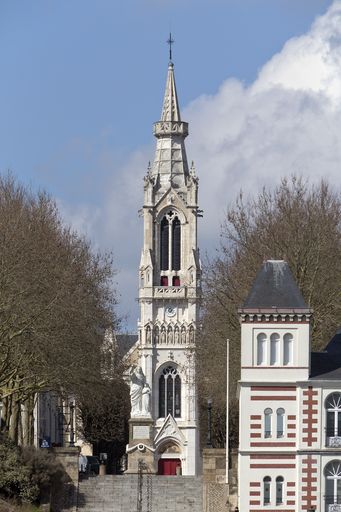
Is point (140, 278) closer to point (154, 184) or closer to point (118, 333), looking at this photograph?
point (154, 184)

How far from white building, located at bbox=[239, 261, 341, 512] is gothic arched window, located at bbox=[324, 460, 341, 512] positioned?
39 millimetres

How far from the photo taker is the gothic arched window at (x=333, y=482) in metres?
81.6

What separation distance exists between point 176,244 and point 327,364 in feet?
238

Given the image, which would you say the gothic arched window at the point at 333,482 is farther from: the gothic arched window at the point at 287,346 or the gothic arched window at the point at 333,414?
the gothic arched window at the point at 287,346

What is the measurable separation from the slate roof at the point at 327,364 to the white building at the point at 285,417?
0.04 metres

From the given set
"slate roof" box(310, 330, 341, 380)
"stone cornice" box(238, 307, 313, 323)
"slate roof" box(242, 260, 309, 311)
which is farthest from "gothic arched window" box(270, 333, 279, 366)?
"slate roof" box(310, 330, 341, 380)

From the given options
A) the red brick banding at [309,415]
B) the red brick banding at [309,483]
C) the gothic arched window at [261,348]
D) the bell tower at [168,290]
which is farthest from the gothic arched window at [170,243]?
the red brick banding at [309,483]

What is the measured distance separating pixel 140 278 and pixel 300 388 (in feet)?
241

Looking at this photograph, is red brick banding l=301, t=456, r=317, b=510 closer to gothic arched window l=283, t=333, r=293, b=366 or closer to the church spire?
gothic arched window l=283, t=333, r=293, b=366

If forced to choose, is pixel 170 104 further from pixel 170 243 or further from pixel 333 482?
pixel 333 482

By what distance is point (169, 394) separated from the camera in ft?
506

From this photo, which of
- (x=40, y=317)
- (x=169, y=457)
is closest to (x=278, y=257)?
(x=40, y=317)

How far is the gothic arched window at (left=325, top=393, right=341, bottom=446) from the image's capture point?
8206 centimetres

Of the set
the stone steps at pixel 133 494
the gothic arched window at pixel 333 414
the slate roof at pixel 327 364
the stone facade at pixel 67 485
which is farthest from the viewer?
the stone steps at pixel 133 494
